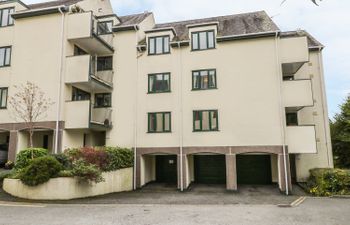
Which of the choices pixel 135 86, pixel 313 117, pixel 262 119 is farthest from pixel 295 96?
pixel 135 86

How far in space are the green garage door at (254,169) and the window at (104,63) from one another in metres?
12.6

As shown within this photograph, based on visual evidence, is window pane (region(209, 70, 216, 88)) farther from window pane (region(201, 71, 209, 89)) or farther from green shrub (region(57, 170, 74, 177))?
green shrub (region(57, 170, 74, 177))

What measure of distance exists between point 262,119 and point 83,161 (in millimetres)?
11557

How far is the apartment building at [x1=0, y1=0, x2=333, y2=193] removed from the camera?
17.6m

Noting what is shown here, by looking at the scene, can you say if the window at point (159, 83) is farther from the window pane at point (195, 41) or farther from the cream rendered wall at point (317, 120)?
the cream rendered wall at point (317, 120)

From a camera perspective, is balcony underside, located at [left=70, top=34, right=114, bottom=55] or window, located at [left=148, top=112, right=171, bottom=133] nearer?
balcony underside, located at [left=70, top=34, right=114, bottom=55]

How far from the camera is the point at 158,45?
2012cm

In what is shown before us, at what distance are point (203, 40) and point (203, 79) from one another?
2.93 metres

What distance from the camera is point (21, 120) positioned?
18141 millimetres

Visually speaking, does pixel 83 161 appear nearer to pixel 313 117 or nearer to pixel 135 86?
pixel 135 86

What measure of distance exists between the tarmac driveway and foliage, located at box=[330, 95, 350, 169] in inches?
294

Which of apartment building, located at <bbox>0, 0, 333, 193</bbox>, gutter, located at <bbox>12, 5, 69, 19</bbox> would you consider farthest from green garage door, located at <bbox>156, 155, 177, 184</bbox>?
gutter, located at <bbox>12, 5, 69, 19</bbox>

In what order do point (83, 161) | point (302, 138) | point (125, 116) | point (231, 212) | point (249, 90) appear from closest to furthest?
1. point (231, 212)
2. point (83, 161)
3. point (302, 138)
4. point (249, 90)
5. point (125, 116)

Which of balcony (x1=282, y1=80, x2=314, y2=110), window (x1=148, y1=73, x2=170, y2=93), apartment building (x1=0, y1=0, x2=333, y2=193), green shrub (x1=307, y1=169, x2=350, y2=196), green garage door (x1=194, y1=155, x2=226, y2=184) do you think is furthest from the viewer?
green garage door (x1=194, y1=155, x2=226, y2=184)
